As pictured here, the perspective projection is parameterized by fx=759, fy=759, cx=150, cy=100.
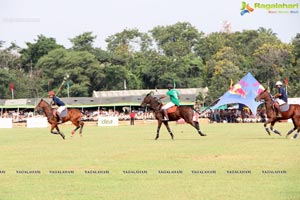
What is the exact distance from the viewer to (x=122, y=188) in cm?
1210

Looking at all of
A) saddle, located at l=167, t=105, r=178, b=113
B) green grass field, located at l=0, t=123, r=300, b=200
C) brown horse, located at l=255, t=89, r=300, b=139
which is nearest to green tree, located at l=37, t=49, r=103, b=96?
saddle, located at l=167, t=105, r=178, b=113

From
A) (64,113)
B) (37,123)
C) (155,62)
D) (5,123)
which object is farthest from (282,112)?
(155,62)

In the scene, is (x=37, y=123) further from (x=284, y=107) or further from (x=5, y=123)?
(x=284, y=107)

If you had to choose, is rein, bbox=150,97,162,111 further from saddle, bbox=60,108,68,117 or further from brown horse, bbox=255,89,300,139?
saddle, bbox=60,108,68,117

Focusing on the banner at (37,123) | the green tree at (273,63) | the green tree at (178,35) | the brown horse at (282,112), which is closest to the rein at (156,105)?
the brown horse at (282,112)

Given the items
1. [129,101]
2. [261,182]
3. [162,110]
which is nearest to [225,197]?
[261,182]

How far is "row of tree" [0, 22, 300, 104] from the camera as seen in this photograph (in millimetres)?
82438

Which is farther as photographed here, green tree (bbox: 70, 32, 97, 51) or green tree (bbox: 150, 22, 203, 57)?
green tree (bbox: 150, 22, 203, 57)

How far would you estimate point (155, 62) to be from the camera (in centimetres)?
9219

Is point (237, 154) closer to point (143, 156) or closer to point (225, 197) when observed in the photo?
point (143, 156)

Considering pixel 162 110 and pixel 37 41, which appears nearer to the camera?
pixel 162 110

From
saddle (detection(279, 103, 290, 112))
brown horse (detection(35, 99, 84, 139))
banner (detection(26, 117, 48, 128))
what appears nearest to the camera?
saddle (detection(279, 103, 290, 112))

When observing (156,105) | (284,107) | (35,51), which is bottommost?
(284,107)

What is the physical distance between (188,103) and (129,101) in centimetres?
661
